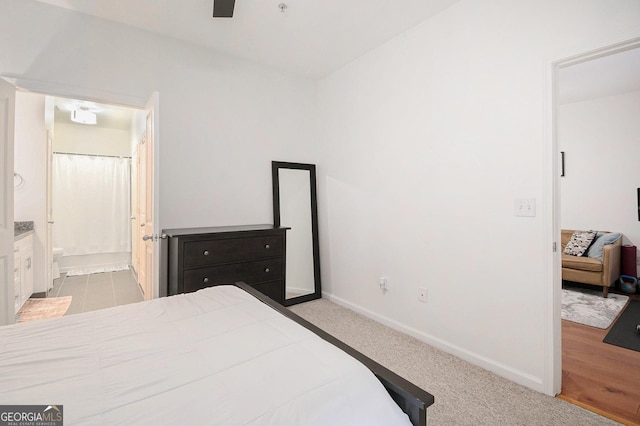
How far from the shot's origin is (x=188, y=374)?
0.96m

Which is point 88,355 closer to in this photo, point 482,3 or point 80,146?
point 482,3

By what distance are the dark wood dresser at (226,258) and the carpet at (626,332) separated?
307 centimetres

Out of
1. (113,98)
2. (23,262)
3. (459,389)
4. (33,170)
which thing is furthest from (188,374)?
(33,170)

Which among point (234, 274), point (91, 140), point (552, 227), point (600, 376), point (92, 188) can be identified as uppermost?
point (91, 140)

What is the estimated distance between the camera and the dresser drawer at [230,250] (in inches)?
102

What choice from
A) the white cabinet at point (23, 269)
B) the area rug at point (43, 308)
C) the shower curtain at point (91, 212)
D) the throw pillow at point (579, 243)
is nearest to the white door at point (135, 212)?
the shower curtain at point (91, 212)

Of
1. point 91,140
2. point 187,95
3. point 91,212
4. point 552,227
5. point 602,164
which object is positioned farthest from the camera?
point 91,140

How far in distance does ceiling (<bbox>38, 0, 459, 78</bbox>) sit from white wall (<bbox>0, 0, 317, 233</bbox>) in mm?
163

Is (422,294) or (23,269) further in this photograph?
(23,269)

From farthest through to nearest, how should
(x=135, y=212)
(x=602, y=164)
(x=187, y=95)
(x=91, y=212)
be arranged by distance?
(x=91, y=212) → (x=135, y=212) → (x=602, y=164) → (x=187, y=95)

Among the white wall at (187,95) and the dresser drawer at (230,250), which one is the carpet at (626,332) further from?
the white wall at (187,95)

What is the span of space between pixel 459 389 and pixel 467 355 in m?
0.44

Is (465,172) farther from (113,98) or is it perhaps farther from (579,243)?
(579,243)

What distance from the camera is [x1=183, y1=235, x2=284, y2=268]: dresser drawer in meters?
2.59
